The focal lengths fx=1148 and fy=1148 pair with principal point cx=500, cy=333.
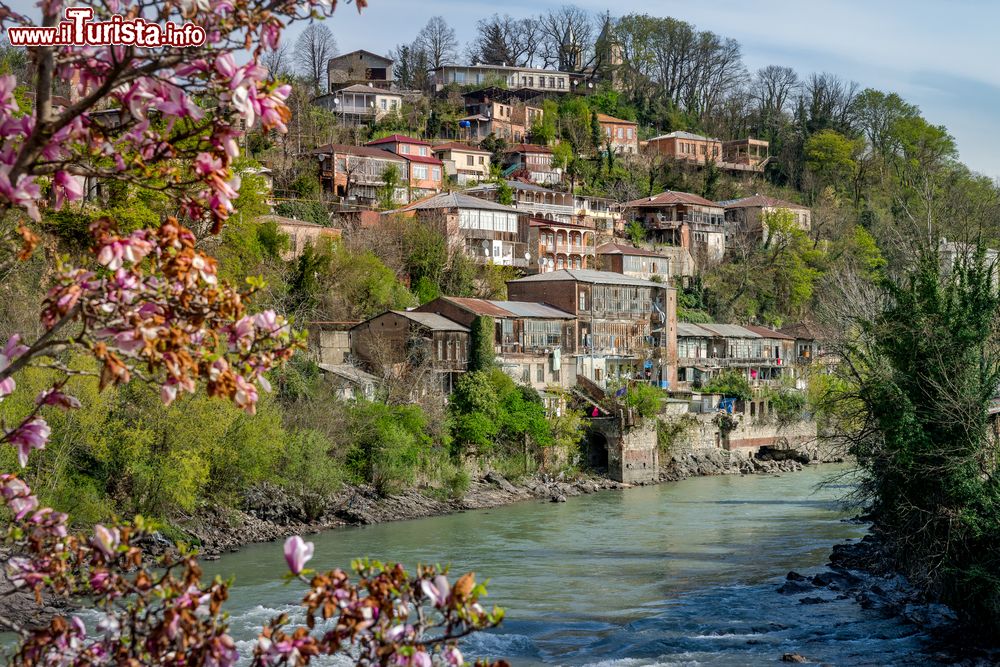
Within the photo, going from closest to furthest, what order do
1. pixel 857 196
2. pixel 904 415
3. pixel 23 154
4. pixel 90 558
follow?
1. pixel 23 154
2. pixel 90 558
3. pixel 904 415
4. pixel 857 196

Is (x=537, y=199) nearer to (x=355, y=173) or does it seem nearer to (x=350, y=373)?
(x=355, y=173)

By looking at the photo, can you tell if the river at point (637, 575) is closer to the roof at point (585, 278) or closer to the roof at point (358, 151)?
the roof at point (585, 278)

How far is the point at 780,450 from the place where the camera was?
54562 mm

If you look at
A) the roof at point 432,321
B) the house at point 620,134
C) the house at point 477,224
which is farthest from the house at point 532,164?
the roof at point 432,321

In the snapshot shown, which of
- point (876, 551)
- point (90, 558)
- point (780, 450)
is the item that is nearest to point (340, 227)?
point (780, 450)

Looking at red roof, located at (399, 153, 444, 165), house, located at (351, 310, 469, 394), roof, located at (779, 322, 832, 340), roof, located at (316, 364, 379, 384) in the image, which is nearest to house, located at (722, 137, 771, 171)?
roof, located at (779, 322, 832, 340)

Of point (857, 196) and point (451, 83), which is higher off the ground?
point (451, 83)

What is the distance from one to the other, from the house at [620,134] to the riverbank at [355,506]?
4427 centimetres

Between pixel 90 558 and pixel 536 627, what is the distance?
52.4 ft

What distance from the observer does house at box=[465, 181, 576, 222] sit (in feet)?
218

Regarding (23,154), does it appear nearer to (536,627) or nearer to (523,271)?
(536,627)

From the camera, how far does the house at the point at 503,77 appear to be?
93.6 meters

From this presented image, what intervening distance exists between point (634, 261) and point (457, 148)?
17155 millimetres

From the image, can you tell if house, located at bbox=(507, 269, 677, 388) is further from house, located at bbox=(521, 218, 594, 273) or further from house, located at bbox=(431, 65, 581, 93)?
house, located at bbox=(431, 65, 581, 93)
